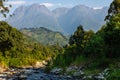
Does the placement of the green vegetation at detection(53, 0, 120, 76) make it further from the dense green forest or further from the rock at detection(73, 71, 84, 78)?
the rock at detection(73, 71, 84, 78)

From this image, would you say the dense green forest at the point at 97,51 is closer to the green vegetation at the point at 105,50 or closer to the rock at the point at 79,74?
the green vegetation at the point at 105,50

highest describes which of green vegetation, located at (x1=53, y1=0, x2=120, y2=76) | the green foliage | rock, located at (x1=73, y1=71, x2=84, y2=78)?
green vegetation, located at (x1=53, y1=0, x2=120, y2=76)

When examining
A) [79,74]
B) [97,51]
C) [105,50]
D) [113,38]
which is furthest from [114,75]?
[97,51]

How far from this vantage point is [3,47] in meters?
122

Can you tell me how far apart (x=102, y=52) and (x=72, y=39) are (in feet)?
205

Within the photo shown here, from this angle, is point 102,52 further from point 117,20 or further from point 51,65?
point 51,65

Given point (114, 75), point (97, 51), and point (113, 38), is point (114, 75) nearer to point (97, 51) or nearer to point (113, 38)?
point (113, 38)

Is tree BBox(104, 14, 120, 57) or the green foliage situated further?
tree BBox(104, 14, 120, 57)

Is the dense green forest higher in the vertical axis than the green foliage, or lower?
higher

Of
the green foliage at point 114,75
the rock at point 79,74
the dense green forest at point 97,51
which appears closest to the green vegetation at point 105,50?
the dense green forest at point 97,51

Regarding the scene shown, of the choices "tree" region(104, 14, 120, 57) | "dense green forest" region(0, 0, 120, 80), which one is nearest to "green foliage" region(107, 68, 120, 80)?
"dense green forest" region(0, 0, 120, 80)

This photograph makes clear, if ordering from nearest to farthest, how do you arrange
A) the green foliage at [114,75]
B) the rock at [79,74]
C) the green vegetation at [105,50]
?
the green foliage at [114,75] < the rock at [79,74] < the green vegetation at [105,50]

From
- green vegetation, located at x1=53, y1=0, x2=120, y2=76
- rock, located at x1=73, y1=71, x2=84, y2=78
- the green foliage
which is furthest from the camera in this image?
green vegetation, located at x1=53, y1=0, x2=120, y2=76

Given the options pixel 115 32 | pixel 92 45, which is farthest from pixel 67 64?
pixel 115 32
